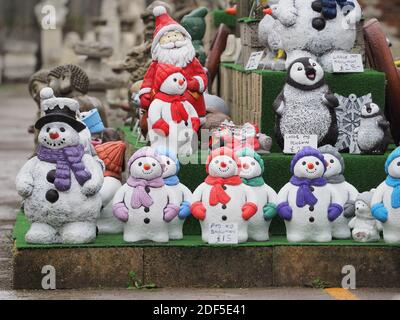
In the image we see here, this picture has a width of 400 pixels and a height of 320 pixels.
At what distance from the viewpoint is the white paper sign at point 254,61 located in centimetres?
1081

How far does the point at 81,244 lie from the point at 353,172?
214 centimetres

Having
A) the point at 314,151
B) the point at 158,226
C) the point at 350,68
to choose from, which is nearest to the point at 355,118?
the point at 350,68

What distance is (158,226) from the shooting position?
9.20 m

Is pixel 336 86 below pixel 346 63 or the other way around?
below

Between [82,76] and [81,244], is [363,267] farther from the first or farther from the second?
[82,76]

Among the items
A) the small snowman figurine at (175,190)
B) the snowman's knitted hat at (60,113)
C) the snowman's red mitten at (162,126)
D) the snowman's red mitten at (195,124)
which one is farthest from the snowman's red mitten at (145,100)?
the snowman's knitted hat at (60,113)

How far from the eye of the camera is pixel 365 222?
928 centimetres

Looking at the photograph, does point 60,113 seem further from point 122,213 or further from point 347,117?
point 347,117

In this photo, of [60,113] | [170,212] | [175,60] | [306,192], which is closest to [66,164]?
[60,113]

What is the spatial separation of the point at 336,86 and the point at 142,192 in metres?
2.05

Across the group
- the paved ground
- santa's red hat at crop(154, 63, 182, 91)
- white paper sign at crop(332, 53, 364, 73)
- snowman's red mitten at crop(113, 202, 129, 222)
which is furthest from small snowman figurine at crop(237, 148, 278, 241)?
white paper sign at crop(332, 53, 364, 73)

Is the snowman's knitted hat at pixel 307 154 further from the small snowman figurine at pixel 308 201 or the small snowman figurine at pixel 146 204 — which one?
the small snowman figurine at pixel 146 204

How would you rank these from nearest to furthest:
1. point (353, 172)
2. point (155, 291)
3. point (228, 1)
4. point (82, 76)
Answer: point (155, 291) → point (353, 172) → point (82, 76) → point (228, 1)

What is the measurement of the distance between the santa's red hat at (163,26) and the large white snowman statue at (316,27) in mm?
748
